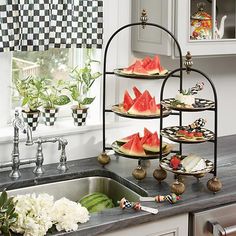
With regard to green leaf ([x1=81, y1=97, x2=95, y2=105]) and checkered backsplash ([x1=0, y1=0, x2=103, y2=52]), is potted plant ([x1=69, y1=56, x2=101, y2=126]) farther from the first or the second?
checkered backsplash ([x1=0, y1=0, x2=103, y2=52])

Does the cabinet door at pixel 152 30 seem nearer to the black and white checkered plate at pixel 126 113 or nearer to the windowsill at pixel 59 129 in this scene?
the black and white checkered plate at pixel 126 113

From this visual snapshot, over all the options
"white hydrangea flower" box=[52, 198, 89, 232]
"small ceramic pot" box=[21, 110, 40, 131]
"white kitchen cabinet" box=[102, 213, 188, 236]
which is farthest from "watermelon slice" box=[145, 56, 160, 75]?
"white hydrangea flower" box=[52, 198, 89, 232]

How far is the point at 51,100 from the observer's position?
258 cm

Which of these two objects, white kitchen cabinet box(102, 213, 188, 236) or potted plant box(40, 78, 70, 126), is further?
potted plant box(40, 78, 70, 126)

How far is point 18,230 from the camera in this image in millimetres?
1768

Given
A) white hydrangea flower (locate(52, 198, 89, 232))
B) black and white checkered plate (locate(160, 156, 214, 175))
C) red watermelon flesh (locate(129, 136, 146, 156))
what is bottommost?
white hydrangea flower (locate(52, 198, 89, 232))

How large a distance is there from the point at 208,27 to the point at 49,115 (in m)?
0.85

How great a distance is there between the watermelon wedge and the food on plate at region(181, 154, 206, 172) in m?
0.22

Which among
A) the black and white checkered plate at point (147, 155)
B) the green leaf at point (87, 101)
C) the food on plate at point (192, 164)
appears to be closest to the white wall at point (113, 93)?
the green leaf at point (87, 101)

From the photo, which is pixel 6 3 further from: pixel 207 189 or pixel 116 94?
pixel 207 189

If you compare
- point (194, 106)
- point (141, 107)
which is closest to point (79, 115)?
point (141, 107)

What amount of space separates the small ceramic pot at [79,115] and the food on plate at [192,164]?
596 millimetres

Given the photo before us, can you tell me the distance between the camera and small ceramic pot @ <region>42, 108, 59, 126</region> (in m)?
2.58

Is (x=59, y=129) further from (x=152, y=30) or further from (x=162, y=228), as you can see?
(x=162, y=228)
